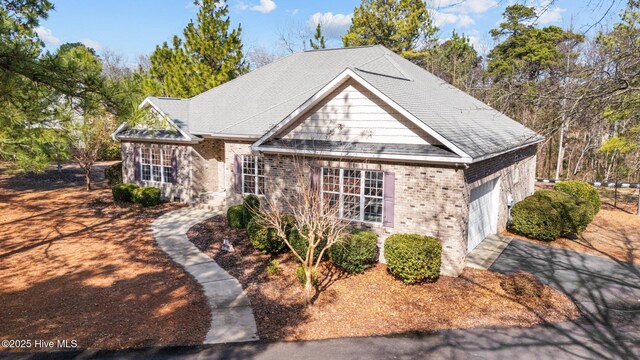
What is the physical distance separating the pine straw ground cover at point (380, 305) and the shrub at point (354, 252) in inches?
10.8

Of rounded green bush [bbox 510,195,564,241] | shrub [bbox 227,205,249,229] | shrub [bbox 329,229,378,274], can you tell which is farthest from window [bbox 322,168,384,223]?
rounded green bush [bbox 510,195,564,241]

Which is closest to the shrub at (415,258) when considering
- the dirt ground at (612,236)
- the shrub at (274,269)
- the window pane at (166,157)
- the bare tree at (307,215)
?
the bare tree at (307,215)

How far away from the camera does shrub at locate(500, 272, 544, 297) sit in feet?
33.0

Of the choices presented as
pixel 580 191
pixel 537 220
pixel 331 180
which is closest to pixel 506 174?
pixel 537 220

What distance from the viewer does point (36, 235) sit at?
1484 centimetres

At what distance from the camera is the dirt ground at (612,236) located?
13.9 meters

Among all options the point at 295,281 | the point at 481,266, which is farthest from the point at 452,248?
the point at 295,281

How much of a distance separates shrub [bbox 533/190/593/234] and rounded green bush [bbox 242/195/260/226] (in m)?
10.7

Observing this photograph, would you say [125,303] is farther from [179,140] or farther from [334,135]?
[179,140]

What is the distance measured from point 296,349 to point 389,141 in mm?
6610

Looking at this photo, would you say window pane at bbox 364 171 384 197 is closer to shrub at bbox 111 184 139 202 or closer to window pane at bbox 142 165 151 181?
shrub at bbox 111 184 139 202

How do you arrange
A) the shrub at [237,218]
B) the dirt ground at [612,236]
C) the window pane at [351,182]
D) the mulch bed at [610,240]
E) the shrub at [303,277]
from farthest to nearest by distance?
the shrub at [237,218] < the dirt ground at [612,236] < the mulch bed at [610,240] < the window pane at [351,182] < the shrub at [303,277]

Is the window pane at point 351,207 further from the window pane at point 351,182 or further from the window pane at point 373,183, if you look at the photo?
the window pane at point 373,183

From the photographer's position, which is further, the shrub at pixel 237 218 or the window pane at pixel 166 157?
the window pane at pixel 166 157
